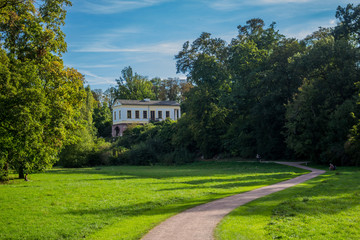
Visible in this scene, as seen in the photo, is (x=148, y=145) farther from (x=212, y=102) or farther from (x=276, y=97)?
(x=276, y=97)

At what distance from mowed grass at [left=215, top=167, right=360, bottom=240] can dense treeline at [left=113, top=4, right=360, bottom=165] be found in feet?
50.3

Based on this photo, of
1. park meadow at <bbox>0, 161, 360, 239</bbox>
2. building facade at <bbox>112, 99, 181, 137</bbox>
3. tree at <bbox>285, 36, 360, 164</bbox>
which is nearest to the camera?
park meadow at <bbox>0, 161, 360, 239</bbox>

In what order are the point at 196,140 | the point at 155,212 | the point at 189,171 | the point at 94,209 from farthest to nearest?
the point at 196,140 < the point at 189,171 < the point at 94,209 < the point at 155,212

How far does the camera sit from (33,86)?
22.0m

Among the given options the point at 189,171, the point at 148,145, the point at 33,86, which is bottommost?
the point at 189,171

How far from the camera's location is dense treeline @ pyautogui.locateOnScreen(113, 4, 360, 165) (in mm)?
36341

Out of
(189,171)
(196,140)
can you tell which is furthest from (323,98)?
(196,140)

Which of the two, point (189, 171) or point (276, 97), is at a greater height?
point (276, 97)

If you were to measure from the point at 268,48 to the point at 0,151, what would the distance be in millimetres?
41289

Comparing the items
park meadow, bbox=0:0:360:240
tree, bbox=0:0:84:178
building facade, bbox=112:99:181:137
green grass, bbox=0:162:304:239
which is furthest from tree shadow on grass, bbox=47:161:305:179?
building facade, bbox=112:99:181:137

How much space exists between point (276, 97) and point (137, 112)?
4206cm

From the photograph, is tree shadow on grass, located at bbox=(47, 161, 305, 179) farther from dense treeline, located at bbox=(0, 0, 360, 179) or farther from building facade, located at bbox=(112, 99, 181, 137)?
building facade, located at bbox=(112, 99, 181, 137)

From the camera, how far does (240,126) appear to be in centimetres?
4988

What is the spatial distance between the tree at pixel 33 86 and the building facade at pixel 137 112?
50057 mm
